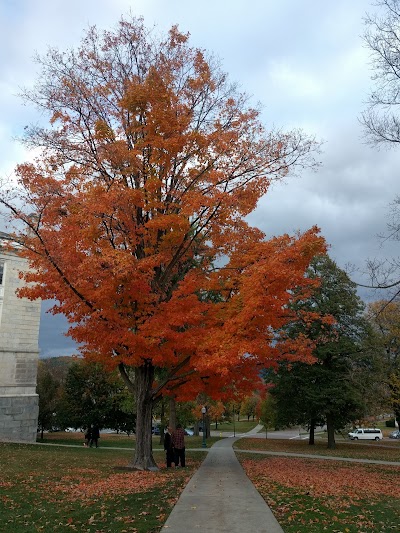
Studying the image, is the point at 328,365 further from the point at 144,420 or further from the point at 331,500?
the point at 331,500

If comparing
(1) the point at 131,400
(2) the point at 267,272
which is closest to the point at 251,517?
(2) the point at 267,272

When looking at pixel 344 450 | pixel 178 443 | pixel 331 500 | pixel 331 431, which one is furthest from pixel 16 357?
pixel 331 500

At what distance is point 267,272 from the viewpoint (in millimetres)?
11305

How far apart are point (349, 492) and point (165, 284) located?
798 centimetres

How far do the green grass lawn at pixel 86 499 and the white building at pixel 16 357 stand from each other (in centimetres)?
1595

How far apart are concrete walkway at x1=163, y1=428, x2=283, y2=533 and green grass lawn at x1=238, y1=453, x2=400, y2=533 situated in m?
0.25

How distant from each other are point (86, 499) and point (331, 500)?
179 inches

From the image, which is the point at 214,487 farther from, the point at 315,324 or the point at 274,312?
the point at 315,324

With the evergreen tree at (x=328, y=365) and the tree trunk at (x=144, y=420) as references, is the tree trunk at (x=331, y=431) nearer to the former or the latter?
the evergreen tree at (x=328, y=365)

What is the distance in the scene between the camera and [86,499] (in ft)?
28.3

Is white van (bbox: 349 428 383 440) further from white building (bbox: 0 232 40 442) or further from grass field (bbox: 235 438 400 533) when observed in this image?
grass field (bbox: 235 438 400 533)

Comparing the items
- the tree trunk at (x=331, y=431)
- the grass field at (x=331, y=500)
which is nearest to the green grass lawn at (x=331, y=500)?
the grass field at (x=331, y=500)

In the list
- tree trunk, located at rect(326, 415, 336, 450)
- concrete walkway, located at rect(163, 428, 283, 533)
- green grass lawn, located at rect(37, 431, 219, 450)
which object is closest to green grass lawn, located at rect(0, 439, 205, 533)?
concrete walkway, located at rect(163, 428, 283, 533)

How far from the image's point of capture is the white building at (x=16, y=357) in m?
28.1
